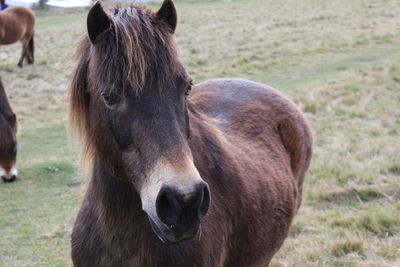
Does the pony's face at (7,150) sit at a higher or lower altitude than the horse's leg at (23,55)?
higher

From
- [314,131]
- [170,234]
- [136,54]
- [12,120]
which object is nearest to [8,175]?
[12,120]

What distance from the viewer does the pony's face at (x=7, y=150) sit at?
709cm

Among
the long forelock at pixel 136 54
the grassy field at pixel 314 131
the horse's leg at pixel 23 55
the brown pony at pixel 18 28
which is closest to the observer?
the long forelock at pixel 136 54

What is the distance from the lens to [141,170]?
2123 millimetres

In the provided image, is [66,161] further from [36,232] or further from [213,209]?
[213,209]

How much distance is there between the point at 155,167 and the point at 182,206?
→ 0.21m

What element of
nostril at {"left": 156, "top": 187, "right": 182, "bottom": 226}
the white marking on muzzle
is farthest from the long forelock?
nostril at {"left": 156, "top": 187, "right": 182, "bottom": 226}

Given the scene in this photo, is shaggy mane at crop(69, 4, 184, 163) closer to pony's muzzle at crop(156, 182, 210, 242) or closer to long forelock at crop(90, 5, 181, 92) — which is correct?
long forelock at crop(90, 5, 181, 92)

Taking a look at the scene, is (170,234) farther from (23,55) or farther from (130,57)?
(23,55)

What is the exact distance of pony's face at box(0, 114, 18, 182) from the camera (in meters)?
7.09

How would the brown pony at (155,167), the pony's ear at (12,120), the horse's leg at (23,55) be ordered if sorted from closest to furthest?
the brown pony at (155,167) → the pony's ear at (12,120) → the horse's leg at (23,55)

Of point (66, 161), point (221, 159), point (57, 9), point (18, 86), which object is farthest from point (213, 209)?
point (57, 9)

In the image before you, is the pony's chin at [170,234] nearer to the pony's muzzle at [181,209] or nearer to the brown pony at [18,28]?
the pony's muzzle at [181,209]

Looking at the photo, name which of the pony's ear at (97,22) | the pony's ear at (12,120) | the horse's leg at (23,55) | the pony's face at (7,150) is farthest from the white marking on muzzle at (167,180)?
the horse's leg at (23,55)
